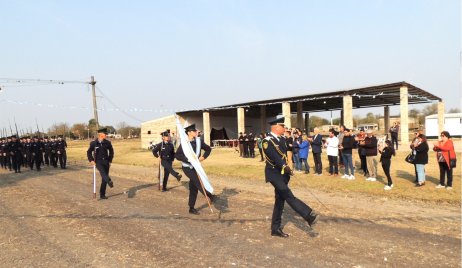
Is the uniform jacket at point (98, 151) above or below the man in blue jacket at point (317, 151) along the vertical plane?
above

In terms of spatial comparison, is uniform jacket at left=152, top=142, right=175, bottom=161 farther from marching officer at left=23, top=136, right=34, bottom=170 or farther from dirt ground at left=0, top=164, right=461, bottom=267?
marching officer at left=23, top=136, right=34, bottom=170

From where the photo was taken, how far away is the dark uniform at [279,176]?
19.9 feet

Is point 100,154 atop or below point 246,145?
atop

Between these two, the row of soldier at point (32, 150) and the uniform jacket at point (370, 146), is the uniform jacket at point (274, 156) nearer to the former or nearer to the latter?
the uniform jacket at point (370, 146)

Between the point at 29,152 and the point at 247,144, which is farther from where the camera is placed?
the point at 247,144

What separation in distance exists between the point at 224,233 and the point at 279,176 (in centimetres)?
135

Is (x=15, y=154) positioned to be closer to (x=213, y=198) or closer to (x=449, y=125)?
(x=213, y=198)

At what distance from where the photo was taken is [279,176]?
618cm

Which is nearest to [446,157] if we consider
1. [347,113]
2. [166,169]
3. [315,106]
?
[166,169]

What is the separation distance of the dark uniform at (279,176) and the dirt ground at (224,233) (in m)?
0.32

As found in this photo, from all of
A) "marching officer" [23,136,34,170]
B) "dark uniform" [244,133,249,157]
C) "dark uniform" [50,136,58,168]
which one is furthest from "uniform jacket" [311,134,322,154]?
"marching officer" [23,136,34,170]

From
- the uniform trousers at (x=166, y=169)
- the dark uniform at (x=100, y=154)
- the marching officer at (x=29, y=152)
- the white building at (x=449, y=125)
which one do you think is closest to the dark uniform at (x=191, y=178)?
the dark uniform at (x=100, y=154)

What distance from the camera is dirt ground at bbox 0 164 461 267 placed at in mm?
5062

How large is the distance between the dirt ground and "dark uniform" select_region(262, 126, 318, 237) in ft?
1.05
